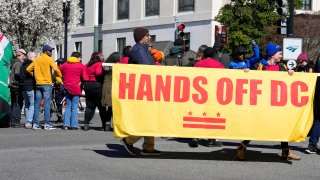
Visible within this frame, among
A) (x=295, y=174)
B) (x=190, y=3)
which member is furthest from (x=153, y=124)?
(x=190, y=3)

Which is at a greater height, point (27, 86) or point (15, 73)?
point (15, 73)

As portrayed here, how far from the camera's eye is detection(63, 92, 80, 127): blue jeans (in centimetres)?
1484

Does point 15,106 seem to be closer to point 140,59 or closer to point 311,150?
point 140,59

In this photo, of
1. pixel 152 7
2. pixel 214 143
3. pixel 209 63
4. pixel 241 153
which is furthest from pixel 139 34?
pixel 152 7

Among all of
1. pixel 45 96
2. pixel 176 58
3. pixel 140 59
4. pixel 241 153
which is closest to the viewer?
pixel 241 153

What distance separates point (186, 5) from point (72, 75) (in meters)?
31.2

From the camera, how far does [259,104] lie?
368 inches

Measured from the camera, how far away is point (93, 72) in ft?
48.1

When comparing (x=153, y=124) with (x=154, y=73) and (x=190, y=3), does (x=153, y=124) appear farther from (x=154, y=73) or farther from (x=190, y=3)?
(x=190, y=3)

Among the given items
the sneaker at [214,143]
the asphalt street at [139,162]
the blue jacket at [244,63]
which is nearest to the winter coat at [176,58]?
the asphalt street at [139,162]

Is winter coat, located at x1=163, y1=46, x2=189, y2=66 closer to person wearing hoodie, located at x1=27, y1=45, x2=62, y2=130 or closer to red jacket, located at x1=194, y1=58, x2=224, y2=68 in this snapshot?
red jacket, located at x1=194, y1=58, x2=224, y2=68

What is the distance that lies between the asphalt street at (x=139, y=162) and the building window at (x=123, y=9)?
130 feet

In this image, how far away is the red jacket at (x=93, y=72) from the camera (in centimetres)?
1462

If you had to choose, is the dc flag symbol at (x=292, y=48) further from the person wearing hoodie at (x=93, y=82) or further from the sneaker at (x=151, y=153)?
the sneaker at (x=151, y=153)
